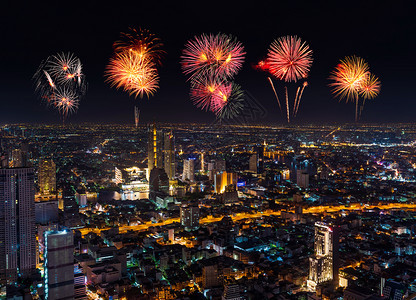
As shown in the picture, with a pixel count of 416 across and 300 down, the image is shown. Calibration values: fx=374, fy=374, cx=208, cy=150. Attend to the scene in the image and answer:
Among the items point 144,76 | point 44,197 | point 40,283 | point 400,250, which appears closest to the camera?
point 144,76

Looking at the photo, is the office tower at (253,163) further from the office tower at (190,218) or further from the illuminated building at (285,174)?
the office tower at (190,218)

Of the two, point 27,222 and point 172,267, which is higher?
point 27,222

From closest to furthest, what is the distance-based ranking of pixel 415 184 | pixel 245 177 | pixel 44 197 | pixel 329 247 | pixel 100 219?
pixel 329 247, pixel 100 219, pixel 44 197, pixel 415 184, pixel 245 177

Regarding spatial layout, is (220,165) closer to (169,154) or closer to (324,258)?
(169,154)

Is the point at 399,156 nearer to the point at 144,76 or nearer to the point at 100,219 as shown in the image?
the point at 100,219

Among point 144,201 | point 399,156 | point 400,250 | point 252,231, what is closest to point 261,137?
point 399,156

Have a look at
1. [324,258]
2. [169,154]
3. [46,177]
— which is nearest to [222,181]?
[169,154]

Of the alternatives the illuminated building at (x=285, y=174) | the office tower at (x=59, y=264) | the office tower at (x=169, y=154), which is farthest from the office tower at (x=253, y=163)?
the office tower at (x=59, y=264)
